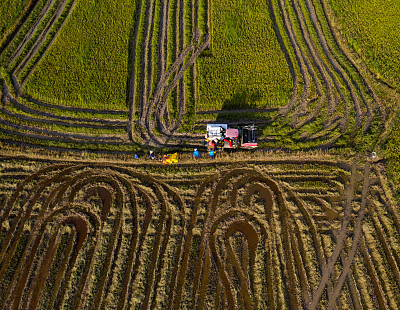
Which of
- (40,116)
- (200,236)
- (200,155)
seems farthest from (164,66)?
(200,236)

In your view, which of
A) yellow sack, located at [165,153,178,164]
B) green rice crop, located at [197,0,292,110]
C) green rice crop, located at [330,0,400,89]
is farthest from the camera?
green rice crop, located at [330,0,400,89]

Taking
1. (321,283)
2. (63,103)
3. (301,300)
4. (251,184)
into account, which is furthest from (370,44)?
(63,103)

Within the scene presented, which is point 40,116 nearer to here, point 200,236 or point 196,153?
point 196,153

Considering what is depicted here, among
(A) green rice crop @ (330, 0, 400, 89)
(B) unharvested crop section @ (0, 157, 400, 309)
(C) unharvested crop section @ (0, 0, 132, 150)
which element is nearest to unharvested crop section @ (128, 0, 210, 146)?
(C) unharvested crop section @ (0, 0, 132, 150)

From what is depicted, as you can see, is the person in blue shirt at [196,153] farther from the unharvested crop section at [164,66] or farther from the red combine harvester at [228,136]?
the unharvested crop section at [164,66]

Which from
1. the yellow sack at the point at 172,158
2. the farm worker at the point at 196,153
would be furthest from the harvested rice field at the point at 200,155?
the farm worker at the point at 196,153

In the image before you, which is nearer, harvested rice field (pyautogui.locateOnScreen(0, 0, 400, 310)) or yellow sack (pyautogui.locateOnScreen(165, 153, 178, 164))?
harvested rice field (pyautogui.locateOnScreen(0, 0, 400, 310))

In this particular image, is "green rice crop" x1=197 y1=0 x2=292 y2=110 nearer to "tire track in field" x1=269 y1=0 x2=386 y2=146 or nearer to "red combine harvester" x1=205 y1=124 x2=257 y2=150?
"tire track in field" x1=269 y1=0 x2=386 y2=146

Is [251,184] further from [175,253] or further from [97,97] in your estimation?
[97,97]
